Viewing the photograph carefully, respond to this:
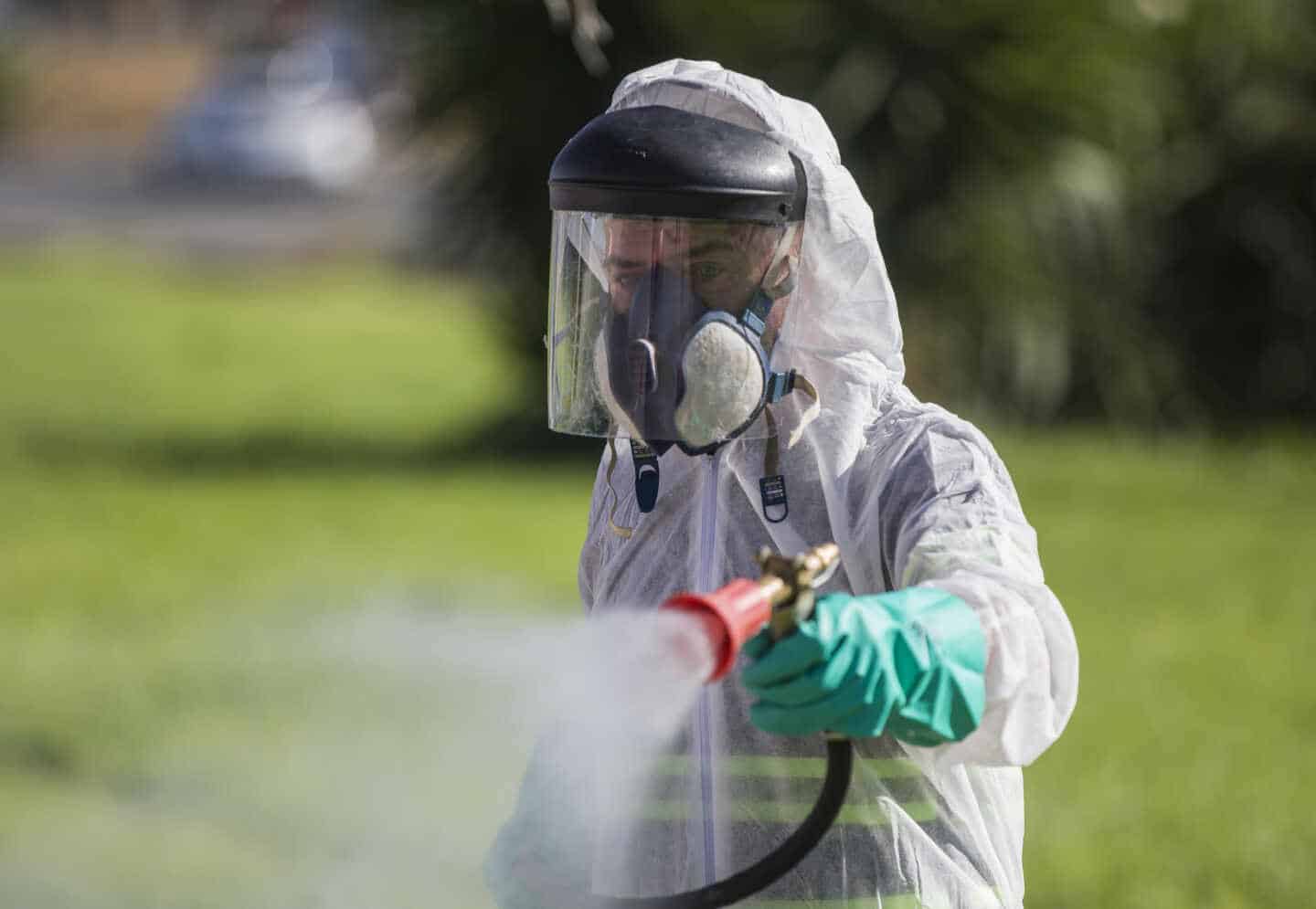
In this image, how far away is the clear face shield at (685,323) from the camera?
229 cm

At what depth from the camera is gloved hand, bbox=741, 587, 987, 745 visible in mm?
1896

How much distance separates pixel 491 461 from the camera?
12.2 metres

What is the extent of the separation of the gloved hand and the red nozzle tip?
21 millimetres

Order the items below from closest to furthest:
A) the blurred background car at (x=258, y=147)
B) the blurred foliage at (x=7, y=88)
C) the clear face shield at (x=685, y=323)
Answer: the clear face shield at (x=685, y=323)
the blurred background car at (x=258, y=147)
the blurred foliage at (x=7, y=88)

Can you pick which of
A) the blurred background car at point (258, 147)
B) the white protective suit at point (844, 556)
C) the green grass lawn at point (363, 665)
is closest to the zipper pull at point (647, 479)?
the white protective suit at point (844, 556)

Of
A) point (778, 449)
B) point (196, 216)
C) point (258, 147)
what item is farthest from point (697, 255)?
point (258, 147)

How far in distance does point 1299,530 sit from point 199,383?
844cm

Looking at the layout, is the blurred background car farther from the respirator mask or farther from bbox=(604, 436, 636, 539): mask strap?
the respirator mask

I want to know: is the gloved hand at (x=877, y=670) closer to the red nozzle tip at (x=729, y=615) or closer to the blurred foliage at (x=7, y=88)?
the red nozzle tip at (x=729, y=615)

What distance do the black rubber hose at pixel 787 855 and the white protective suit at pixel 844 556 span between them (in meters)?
0.10

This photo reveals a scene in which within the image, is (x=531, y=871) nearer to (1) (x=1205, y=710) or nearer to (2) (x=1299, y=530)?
(1) (x=1205, y=710)

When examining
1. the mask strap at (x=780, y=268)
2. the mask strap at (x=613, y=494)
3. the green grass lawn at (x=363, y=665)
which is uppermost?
the mask strap at (x=780, y=268)

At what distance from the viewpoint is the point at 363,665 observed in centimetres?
787

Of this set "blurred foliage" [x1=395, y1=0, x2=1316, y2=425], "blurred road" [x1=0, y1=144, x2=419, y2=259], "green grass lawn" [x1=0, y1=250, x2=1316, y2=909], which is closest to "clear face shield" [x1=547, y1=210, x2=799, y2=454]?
"green grass lawn" [x1=0, y1=250, x2=1316, y2=909]
